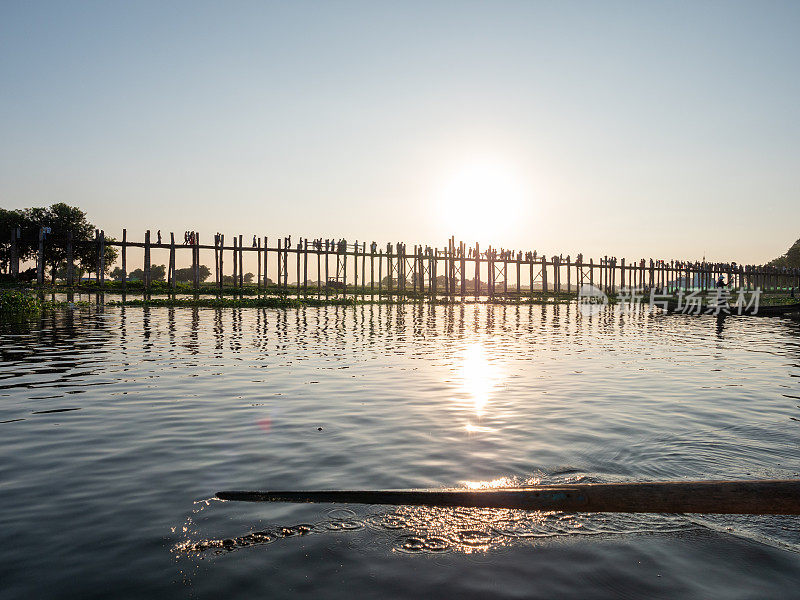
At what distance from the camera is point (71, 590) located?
3.56 meters

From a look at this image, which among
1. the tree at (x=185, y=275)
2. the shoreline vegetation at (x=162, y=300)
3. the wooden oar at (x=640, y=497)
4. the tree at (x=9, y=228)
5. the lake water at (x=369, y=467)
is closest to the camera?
the wooden oar at (x=640, y=497)

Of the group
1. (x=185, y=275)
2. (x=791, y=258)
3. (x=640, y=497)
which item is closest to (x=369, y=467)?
(x=640, y=497)

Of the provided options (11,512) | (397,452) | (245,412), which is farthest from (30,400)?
(397,452)

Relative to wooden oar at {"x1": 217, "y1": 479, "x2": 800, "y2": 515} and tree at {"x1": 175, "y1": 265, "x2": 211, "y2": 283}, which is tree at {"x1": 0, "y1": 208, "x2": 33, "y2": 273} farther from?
wooden oar at {"x1": 217, "y1": 479, "x2": 800, "y2": 515}

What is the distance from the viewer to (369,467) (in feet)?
19.9

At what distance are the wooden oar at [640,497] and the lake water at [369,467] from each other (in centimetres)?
37

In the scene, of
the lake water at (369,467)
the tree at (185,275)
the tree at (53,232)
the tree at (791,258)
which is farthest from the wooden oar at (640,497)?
the tree at (791,258)

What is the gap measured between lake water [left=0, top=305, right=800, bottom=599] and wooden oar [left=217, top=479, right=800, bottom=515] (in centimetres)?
37

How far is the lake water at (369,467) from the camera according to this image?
383cm

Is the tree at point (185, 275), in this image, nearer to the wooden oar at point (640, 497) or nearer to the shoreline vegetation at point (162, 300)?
the shoreline vegetation at point (162, 300)

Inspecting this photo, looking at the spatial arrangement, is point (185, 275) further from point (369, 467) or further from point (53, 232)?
point (369, 467)

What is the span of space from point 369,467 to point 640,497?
2913 mm

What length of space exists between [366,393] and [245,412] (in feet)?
7.89

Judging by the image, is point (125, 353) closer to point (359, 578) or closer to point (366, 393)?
point (366, 393)
